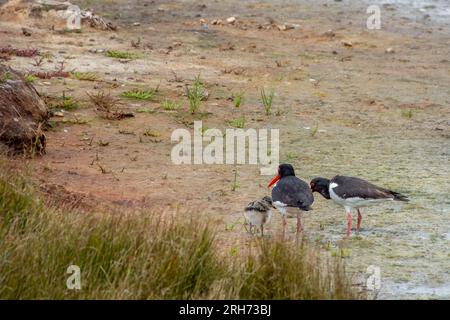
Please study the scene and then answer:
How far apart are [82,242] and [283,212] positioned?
2.95 metres

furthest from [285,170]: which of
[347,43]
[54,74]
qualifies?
[347,43]

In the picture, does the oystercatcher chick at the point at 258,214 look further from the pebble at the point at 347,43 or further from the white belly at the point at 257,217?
the pebble at the point at 347,43

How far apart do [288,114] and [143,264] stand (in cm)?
826

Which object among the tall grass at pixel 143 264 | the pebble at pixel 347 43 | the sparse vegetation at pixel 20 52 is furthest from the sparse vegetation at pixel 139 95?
the tall grass at pixel 143 264

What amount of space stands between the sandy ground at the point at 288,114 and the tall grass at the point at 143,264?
1019 mm

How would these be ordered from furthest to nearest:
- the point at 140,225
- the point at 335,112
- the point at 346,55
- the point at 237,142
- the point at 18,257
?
1. the point at 346,55
2. the point at 335,112
3. the point at 237,142
4. the point at 140,225
5. the point at 18,257

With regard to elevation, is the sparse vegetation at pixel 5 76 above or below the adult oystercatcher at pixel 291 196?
above

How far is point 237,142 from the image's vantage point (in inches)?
567

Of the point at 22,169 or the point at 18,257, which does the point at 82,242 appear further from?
the point at 22,169

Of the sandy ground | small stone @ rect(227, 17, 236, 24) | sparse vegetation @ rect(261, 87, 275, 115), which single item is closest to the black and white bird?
the sandy ground

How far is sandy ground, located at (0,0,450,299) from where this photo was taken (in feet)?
36.1

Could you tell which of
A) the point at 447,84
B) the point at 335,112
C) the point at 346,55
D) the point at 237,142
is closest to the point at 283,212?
the point at 237,142

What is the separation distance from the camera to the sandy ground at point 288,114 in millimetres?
11000

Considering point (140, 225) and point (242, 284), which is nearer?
point (242, 284)
